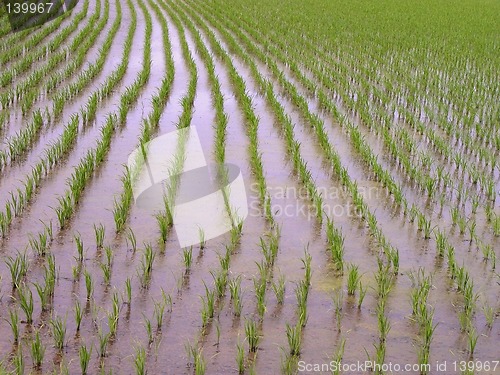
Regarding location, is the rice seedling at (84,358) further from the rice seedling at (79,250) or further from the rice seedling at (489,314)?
the rice seedling at (489,314)

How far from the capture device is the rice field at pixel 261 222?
3379mm

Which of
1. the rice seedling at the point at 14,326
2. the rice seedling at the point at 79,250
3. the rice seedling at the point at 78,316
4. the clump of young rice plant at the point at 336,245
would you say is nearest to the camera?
the rice seedling at the point at 14,326

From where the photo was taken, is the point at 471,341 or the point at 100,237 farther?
the point at 100,237

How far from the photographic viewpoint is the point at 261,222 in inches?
191

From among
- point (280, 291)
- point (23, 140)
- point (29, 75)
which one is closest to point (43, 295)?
point (280, 291)

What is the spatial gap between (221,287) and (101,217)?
133 centimetres

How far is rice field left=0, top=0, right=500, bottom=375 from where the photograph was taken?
3379mm

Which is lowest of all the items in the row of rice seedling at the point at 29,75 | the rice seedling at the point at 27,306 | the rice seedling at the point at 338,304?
the rice seedling at the point at 338,304

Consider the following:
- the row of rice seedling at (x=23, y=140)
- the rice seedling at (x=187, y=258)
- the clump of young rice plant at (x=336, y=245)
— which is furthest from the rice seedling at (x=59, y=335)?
the row of rice seedling at (x=23, y=140)

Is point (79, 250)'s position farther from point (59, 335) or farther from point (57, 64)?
point (57, 64)

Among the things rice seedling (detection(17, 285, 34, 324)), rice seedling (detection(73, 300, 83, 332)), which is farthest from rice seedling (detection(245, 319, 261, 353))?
rice seedling (detection(17, 285, 34, 324))

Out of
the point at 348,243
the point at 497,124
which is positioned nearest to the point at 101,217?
the point at 348,243

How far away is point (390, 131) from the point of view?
704 cm

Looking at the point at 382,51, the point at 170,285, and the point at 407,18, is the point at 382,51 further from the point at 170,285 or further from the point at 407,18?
the point at 170,285
